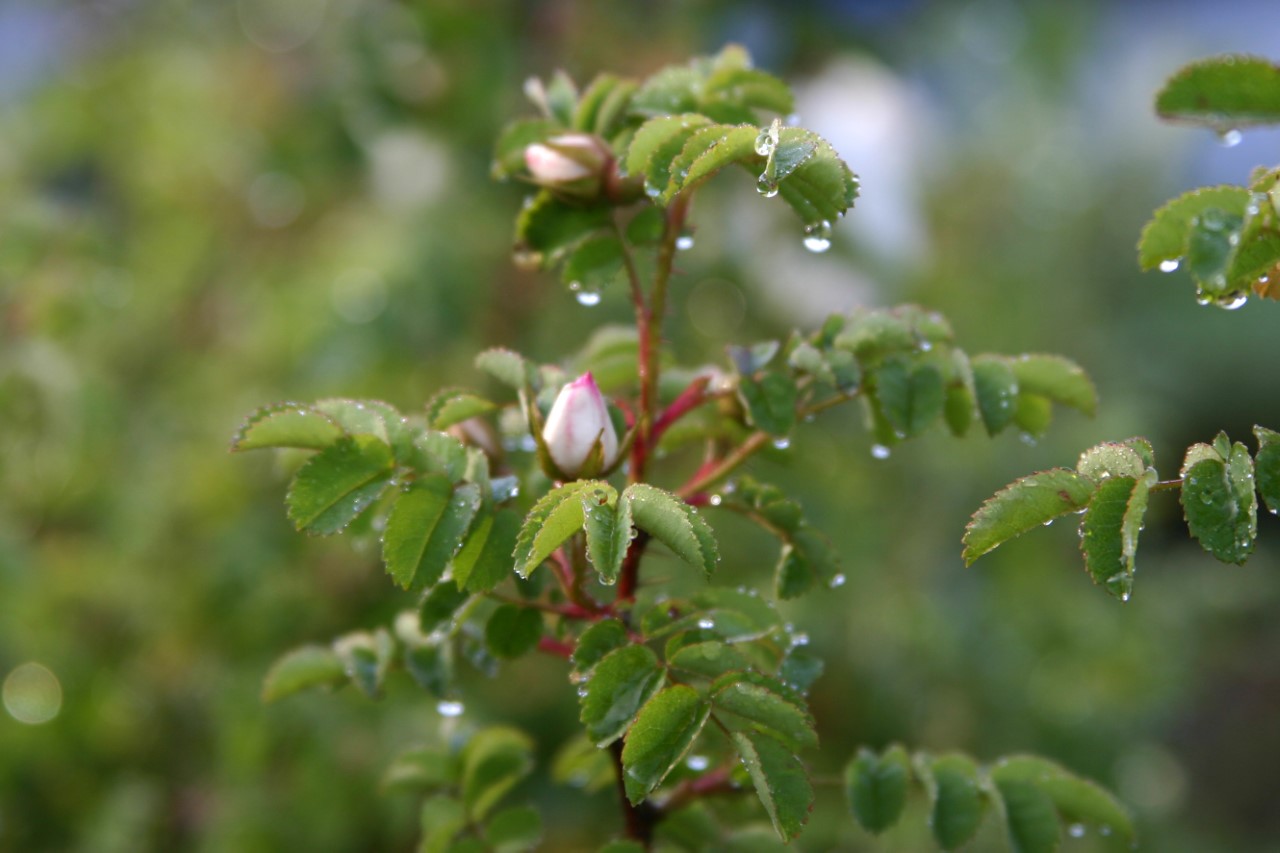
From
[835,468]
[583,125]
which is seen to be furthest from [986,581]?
[583,125]

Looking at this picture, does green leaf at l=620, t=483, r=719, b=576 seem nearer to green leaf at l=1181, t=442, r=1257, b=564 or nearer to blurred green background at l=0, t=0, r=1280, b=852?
green leaf at l=1181, t=442, r=1257, b=564

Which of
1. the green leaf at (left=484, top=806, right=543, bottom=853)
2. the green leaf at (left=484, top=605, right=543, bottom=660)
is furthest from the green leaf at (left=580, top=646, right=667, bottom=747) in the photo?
the green leaf at (left=484, top=806, right=543, bottom=853)

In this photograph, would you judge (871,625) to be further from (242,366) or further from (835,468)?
(242,366)

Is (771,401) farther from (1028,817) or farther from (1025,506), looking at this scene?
(1028,817)

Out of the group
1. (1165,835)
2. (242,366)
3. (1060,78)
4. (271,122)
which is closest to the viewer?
(242,366)

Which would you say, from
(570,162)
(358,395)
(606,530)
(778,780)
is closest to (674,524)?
(606,530)
